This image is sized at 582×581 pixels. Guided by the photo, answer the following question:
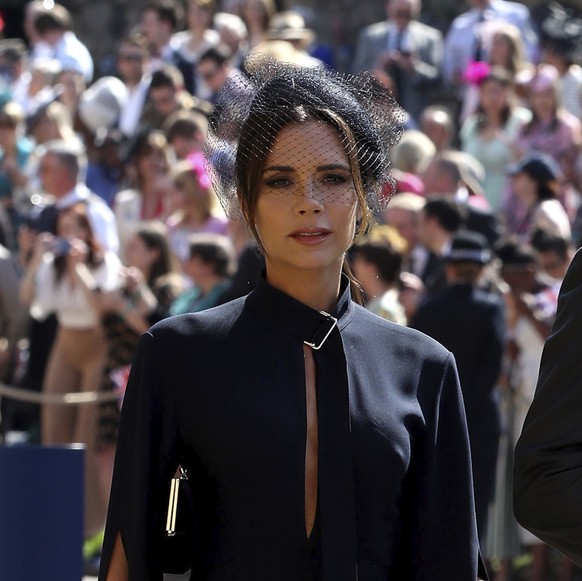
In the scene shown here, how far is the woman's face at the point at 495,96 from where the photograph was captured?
10.8 metres

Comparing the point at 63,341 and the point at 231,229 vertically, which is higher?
the point at 231,229

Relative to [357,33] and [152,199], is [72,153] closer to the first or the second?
[152,199]

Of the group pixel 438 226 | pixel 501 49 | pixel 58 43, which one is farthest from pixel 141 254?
pixel 58 43

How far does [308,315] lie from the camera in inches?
121

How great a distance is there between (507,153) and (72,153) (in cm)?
287

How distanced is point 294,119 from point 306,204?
0.19m

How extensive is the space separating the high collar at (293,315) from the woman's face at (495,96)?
7.87 meters

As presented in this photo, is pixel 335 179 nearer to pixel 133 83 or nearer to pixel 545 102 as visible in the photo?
pixel 545 102

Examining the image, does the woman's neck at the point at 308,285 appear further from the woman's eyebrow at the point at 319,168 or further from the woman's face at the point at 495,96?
the woman's face at the point at 495,96

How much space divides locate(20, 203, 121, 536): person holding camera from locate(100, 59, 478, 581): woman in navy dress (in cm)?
562

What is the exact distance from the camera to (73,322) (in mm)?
8953

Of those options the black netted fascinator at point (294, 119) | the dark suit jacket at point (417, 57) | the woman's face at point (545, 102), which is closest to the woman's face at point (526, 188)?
the woman's face at point (545, 102)

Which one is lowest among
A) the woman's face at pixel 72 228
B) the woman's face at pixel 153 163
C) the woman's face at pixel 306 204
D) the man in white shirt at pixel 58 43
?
the woman's face at pixel 306 204

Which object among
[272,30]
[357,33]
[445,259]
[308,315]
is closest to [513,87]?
[272,30]
